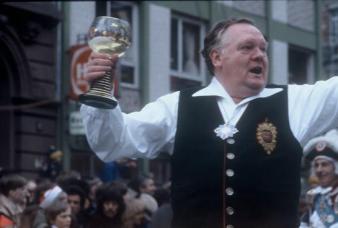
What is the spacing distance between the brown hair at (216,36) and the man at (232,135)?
0.03 ft

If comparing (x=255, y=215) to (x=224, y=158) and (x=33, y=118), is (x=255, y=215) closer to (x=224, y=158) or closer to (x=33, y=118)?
(x=224, y=158)

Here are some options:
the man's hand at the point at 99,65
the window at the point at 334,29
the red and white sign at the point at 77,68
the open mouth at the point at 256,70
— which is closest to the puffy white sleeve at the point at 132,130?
the man's hand at the point at 99,65

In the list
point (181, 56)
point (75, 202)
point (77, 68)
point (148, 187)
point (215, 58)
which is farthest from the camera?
point (181, 56)

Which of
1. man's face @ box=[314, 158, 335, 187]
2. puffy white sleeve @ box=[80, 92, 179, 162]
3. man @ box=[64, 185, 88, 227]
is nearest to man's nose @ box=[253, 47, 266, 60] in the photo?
puffy white sleeve @ box=[80, 92, 179, 162]

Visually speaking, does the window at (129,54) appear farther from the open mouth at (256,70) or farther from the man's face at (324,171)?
the open mouth at (256,70)

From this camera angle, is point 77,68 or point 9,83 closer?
point 9,83

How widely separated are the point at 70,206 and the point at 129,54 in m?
9.98

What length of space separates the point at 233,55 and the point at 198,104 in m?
0.27

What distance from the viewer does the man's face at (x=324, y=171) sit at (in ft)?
25.4

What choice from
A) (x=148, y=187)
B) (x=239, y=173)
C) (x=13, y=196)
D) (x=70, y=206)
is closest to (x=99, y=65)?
(x=239, y=173)

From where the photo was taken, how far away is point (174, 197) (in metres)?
4.07

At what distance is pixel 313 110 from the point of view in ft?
13.5

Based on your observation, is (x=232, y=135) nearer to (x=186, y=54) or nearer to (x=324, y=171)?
(x=324, y=171)

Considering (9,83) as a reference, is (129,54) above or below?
above
